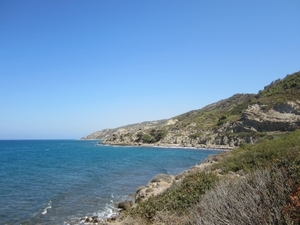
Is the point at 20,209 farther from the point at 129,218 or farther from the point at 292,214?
the point at 292,214

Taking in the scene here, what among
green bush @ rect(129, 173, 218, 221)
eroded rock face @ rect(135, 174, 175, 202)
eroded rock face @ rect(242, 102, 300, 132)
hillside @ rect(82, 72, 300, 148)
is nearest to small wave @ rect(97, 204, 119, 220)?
eroded rock face @ rect(135, 174, 175, 202)

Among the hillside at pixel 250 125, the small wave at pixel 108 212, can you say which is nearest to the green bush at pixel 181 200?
the small wave at pixel 108 212

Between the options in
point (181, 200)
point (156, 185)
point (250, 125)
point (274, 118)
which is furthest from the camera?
point (250, 125)

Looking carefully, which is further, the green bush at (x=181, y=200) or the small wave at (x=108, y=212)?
the small wave at (x=108, y=212)

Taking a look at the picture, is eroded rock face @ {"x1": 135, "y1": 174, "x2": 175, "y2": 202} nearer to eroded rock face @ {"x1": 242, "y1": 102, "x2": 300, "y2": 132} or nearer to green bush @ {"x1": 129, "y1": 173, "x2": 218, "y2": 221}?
green bush @ {"x1": 129, "y1": 173, "x2": 218, "y2": 221}

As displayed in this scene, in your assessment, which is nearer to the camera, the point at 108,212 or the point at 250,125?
the point at 108,212

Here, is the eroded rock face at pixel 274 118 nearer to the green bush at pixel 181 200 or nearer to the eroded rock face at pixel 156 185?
the eroded rock face at pixel 156 185

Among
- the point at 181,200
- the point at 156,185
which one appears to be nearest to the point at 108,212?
the point at 156,185

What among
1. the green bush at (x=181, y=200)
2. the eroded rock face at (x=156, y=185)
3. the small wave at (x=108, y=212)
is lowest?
the small wave at (x=108, y=212)

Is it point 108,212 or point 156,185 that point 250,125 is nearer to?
point 156,185

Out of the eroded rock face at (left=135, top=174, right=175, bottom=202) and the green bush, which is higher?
the green bush

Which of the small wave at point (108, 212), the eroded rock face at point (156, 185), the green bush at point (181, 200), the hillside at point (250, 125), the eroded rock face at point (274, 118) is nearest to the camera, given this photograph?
the green bush at point (181, 200)

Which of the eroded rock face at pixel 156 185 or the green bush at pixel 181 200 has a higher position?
the green bush at pixel 181 200

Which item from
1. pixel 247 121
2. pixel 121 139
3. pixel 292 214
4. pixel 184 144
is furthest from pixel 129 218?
pixel 121 139
